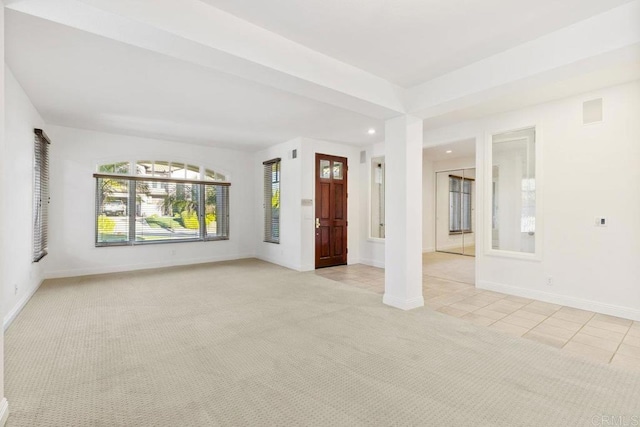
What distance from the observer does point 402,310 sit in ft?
13.2

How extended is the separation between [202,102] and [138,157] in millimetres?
3090

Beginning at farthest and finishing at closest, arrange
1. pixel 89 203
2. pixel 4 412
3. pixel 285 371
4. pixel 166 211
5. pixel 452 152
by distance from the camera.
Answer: pixel 452 152 → pixel 166 211 → pixel 89 203 → pixel 285 371 → pixel 4 412

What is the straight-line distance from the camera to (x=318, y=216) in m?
6.77

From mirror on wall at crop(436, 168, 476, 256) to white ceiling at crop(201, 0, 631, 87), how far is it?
6.87m

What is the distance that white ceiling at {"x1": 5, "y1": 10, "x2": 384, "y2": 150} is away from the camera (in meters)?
2.94

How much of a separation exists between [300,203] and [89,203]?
13.5ft

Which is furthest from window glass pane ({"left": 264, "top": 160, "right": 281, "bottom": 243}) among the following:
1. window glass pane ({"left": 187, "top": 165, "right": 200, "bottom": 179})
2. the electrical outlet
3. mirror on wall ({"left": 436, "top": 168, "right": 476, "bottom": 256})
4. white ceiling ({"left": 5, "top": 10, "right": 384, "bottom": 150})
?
the electrical outlet

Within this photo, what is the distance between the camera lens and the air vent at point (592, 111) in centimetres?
389

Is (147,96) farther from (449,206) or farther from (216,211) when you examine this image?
(449,206)

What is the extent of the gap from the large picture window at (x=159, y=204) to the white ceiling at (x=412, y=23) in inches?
206

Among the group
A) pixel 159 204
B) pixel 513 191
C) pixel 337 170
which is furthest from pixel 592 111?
pixel 159 204

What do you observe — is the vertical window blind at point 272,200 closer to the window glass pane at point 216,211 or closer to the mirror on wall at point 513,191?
the window glass pane at point 216,211

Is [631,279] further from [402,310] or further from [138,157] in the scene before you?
[138,157]

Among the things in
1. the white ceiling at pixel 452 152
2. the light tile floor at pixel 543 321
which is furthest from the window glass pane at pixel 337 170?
the light tile floor at pixel 543 321
